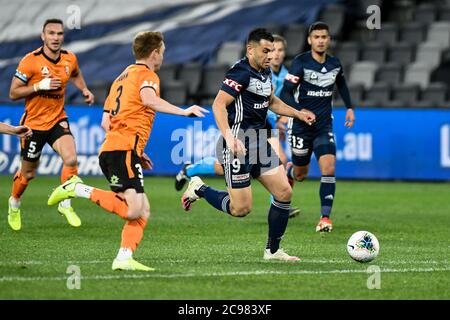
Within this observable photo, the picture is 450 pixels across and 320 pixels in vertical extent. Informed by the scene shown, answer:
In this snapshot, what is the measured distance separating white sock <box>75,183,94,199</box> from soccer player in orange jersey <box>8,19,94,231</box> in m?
2.94

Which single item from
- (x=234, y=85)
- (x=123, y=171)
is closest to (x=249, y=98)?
(x=234, y=85)

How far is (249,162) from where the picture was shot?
31.7 feet

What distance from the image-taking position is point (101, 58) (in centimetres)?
2662

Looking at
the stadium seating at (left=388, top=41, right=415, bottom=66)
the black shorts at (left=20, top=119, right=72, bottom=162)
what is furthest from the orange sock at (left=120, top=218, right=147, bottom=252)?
the stadium seating at (left=388, top=41, right=415, bottom=66)

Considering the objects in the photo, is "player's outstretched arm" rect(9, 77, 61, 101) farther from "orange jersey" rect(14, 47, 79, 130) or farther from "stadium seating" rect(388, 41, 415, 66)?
"stadium seating" rect(388, 41, 415, 66)

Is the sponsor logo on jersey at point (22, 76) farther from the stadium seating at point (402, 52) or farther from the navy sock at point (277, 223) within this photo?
the stadium seating at point (402, 52)

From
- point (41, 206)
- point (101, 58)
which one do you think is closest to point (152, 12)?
point (101, 58)

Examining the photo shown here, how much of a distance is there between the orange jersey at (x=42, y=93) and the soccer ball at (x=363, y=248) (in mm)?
4665

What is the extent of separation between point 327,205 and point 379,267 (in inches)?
137

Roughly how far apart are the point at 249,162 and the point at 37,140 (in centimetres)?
378

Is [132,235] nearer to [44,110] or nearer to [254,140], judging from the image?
[254,140]

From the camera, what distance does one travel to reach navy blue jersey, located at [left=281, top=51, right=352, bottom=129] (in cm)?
1301

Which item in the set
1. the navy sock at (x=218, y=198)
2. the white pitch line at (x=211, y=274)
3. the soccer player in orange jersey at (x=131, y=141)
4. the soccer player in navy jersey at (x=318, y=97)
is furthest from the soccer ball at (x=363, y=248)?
the soccer player in navy jersey at (x=318, y=97)
